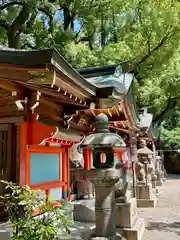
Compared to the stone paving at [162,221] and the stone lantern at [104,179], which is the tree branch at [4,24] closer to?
the stone paving at [162,221]

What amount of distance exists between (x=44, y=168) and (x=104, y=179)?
2.08 meters

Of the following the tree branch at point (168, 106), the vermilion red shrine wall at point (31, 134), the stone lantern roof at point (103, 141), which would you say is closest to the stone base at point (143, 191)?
the stone lantern roof at point (103, 141)

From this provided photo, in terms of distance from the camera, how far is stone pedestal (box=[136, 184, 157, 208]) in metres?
12.1

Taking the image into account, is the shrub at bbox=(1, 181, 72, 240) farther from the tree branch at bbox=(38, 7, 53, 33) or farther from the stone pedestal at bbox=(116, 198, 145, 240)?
the tree branch at bbox=(38, 7, 53, 33)

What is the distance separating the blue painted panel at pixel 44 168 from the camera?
238 inches

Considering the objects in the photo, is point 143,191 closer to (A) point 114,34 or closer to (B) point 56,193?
(B) point 56,193

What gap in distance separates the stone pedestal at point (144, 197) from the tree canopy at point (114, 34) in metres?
6.00

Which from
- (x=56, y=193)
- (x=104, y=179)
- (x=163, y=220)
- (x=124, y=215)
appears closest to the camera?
(x=104, y=179)

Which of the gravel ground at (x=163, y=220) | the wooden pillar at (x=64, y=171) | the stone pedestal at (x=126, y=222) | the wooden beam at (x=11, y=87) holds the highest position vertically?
the wooden beam at (x=11, y=87)

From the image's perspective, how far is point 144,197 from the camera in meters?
12.3

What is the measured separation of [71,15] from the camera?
1886 centimetres

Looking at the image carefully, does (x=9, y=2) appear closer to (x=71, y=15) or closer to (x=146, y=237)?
(x=71, y=15)

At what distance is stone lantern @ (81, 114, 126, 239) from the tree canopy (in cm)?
777

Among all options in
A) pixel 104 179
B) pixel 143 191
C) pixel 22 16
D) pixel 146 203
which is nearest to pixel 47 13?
pixel 22 16
